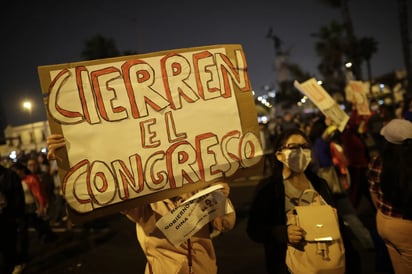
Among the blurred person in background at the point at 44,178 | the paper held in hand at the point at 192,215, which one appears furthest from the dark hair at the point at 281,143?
the blurred person in background at the point at 44,178

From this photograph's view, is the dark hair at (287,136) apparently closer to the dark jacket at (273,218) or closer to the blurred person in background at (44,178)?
the dark jacket at (273,218)

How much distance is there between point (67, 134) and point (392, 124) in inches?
101

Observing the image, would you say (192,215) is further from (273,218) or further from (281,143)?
(281,143)

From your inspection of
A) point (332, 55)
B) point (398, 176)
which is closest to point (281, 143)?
point (398, 176)

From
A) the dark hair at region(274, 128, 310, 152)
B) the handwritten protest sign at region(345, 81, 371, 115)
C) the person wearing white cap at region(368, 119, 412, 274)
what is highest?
the handwritten protest sign at region(345, 81, 371, 115)

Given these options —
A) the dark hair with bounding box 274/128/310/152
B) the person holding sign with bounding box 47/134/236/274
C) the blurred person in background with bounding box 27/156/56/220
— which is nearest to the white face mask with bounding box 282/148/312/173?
the dark hair with bounding box 274/128/310/152

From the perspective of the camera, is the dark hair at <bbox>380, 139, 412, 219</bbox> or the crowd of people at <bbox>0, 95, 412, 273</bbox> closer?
the crowd of people at <bbox>0, 95, 412, 273</bbox>

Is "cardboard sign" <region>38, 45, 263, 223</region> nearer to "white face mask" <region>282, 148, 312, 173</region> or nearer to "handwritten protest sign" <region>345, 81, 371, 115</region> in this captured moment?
"white face mask" <region>282, 148, 312, 173</region>

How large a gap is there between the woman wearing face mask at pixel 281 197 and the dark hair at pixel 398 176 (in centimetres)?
64

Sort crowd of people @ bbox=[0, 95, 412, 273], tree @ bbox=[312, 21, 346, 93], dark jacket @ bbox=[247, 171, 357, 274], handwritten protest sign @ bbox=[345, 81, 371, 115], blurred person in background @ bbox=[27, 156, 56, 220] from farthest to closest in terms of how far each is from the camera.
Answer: tree @ bbox=[312, 21, 346, 93] < blurred person in background @ bbox=[27, 156, 56, 220] < handwritten protest sign @ bbox=[345, 81, 371, 115] < dark jacket @ bbox=[247, 171, 357, 274] < crowd of people @ bbox=[0, 95, 412, 273]

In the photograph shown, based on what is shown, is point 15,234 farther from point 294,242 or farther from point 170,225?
point 294,242

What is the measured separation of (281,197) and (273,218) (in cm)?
16

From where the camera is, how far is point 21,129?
39.6 m

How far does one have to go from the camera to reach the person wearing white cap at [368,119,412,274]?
9.48ft
